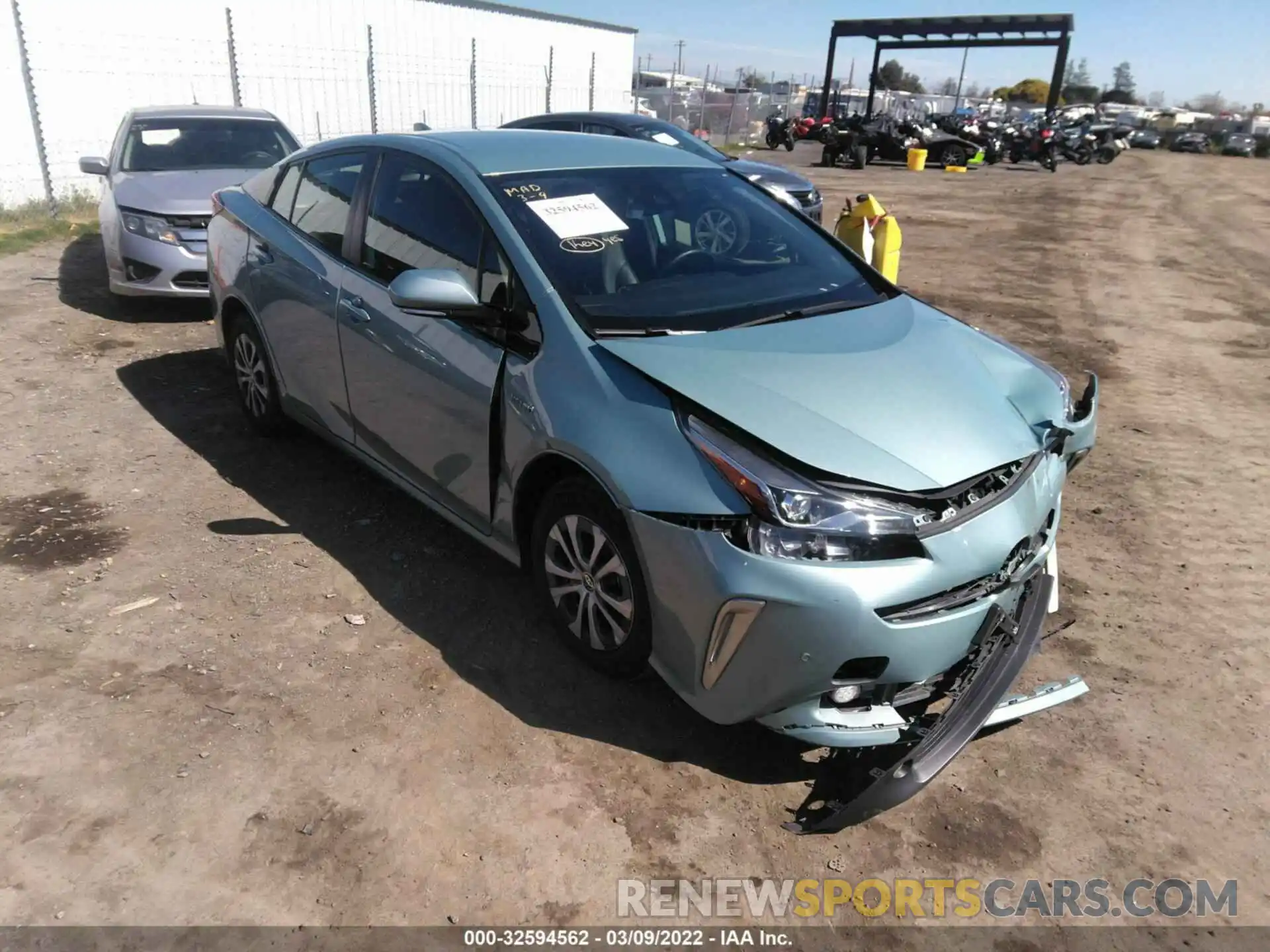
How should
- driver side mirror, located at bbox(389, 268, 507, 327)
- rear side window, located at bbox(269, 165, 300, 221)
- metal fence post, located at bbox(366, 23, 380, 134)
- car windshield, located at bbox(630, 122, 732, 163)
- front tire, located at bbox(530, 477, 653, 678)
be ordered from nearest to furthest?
1. front tire, located at bbox(530, 477, 653, 678)
2. driver side mirror, located at bbox(389, 268, 507, 327)
3. rear side window, located at bbox(269, 165, 300, 221)
4. car windshield, located at bbox(630, 122, 732, 163)
5. metal fence post, located at bbox(366, 23, 380, 134)

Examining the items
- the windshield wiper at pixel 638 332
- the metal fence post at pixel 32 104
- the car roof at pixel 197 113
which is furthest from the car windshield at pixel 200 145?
→ the windshield wiper at pixel 638 332

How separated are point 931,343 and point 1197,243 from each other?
44.2ft

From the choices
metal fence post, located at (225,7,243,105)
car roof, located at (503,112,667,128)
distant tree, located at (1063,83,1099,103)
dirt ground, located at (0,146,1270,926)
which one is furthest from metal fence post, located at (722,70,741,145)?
distant tree, located at (1063,83,1099,103)

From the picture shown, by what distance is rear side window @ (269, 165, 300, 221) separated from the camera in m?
4.64

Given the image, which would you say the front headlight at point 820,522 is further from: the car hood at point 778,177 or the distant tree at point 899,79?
the distant tree at point 899,79

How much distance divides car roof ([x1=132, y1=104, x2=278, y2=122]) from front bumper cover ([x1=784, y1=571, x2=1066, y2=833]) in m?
8.37

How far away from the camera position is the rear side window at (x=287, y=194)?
183 inches

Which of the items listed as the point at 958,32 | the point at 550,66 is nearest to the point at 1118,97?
the point at 958,32

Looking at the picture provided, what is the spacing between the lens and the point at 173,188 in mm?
7484

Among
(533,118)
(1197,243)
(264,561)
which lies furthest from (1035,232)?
(264,561)

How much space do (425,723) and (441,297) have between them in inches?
56.3

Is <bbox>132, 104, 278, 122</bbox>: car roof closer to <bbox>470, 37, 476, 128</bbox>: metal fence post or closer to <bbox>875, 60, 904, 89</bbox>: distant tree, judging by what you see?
<bbox>470, 37, 476, 128</bbox>: metal fence post

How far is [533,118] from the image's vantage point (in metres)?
11.6

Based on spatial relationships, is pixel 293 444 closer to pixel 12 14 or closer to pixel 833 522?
pixel 833 522
